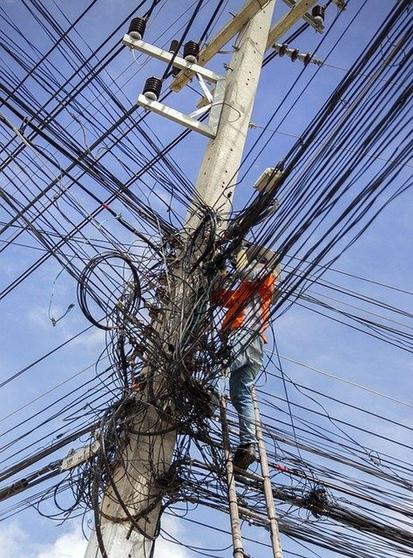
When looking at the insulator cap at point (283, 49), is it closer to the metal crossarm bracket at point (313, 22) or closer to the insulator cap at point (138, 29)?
the metal crossarm bracket at point (313, 22)

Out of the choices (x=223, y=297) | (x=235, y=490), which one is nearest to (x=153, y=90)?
(x=223, y=297)

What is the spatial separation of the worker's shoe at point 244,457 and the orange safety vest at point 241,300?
0.81m

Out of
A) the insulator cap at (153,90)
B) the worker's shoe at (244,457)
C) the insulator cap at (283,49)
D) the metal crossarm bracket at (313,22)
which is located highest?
the metal crossarm bracket at (313,22)

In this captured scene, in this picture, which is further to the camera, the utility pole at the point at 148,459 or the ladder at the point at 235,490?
the utility pole at the point at 148,459

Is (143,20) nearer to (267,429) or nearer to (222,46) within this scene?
(222,46)

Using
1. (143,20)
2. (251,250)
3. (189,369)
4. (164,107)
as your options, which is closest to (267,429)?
(189,369)

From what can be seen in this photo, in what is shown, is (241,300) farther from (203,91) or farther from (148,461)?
(203,91)

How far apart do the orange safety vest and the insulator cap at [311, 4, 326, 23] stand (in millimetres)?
3516

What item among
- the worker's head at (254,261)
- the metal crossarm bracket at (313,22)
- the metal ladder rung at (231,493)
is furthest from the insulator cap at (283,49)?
the metal ladder rung at (231,493)

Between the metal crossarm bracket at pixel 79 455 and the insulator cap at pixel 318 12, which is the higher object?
the insulator cap at pixel 318 12

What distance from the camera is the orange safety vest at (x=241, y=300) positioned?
17.6ft

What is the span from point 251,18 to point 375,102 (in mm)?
3669

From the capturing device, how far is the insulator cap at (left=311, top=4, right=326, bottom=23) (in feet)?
26.2

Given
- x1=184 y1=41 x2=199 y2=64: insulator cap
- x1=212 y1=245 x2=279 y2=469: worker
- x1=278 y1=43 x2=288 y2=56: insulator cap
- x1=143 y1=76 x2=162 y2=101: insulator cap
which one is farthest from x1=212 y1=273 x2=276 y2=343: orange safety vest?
→ x1=278 y1=43 x2=288 y2=56: insulator cap
